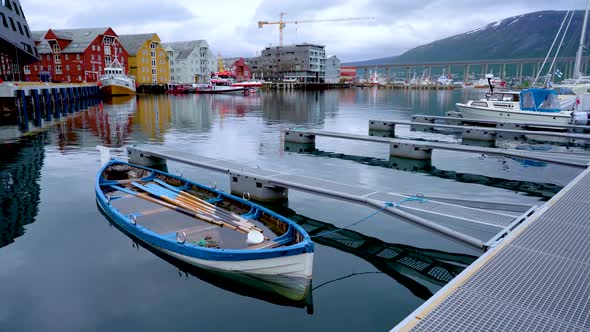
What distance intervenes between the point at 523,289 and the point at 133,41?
400ft

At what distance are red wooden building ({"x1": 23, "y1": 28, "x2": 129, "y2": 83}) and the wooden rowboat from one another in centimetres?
9146

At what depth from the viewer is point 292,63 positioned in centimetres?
18362

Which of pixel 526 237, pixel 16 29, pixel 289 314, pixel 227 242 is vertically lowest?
pixel 289 314

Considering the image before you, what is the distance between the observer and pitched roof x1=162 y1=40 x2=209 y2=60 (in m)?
129

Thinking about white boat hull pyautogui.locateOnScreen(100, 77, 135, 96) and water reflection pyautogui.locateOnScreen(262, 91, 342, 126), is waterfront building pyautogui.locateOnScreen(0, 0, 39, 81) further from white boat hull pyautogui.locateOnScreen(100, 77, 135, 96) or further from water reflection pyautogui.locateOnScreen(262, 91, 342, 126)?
water reflection pyautogui.locateOnScreen(262, 91, 342, 126)

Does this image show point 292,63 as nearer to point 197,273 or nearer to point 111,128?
point 111,128

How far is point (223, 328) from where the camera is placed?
759 centimetres

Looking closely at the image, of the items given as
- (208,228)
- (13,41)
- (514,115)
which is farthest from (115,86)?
(208,228)

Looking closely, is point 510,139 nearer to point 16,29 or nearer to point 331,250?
point 331,250

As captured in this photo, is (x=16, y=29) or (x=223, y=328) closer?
(x=223, y=328)

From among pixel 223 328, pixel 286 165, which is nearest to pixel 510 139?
pixel 286 165

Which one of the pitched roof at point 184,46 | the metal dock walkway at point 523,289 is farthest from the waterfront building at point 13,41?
the pitched roof at point 184,46

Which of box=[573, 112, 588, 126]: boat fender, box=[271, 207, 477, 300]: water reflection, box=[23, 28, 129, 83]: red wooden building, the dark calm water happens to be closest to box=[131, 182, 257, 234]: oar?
the dark calm water

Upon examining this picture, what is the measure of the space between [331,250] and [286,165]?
1095cm
